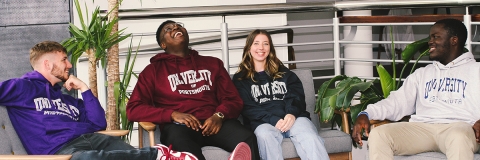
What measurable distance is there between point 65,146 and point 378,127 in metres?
1.66

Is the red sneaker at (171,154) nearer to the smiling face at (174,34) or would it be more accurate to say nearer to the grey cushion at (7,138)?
the grey cushion at (7,138)

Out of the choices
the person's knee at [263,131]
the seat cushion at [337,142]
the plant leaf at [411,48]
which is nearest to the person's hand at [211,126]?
the person's knee at [263,131]

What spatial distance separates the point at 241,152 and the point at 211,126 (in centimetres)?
33

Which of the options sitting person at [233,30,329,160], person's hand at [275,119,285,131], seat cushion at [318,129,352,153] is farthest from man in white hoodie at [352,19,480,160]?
person's hand at [275,119,285,131]

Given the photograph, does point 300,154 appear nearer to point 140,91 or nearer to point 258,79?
point 258,79

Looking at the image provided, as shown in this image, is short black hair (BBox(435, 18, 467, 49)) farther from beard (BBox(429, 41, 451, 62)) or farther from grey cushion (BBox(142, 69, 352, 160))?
grey cushion (BBox(142, 69, 352, 160))

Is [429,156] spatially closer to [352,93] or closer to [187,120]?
[352,93]

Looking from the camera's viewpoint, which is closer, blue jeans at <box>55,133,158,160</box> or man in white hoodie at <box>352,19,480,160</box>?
blue jeans at <box>55,133,158,160</box>

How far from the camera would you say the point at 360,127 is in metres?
4.14

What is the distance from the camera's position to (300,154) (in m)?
4.19

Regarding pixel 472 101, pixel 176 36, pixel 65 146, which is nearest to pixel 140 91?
pixel 176 36

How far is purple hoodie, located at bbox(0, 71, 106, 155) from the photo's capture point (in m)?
3.88

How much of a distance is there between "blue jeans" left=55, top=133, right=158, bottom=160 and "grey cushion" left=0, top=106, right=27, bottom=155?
0.22m

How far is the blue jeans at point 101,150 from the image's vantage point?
3.61 meters
